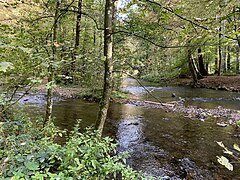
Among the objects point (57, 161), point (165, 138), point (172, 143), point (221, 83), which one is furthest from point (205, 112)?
point (221, 83)

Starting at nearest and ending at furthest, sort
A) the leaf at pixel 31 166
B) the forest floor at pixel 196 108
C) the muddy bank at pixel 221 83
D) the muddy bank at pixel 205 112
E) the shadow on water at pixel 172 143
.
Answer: the leaf at pixel 31 166
the shadow on water at pixel 172 143
the muddy bank at pixel 205 112
the forest floor at pixel 196 108
the muddy bank at pixel 221 83

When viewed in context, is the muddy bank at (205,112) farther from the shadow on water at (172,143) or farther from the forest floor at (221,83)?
the forest floor at (221,83)

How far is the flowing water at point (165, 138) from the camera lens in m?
3.85

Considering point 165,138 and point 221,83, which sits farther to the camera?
point 221,83

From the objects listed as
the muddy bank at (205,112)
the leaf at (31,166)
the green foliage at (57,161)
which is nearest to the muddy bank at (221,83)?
the muddy bank at (205,112)

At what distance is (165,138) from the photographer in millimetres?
5422

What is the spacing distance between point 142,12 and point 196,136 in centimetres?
384

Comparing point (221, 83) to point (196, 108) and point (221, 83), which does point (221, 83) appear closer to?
point (221, 83)

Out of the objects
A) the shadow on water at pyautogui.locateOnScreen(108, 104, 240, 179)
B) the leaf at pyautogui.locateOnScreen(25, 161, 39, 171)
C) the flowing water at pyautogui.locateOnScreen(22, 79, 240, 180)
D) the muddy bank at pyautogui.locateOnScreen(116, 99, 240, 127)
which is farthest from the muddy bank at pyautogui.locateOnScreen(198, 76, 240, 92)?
the leaf at pyautogui.locateOnScreen(25, 161, 39, 171)

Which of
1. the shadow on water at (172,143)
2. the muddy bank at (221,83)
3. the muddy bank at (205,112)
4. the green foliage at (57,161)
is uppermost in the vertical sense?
the muddy bank at (221,83)

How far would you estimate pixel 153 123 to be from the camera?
22.1 feet

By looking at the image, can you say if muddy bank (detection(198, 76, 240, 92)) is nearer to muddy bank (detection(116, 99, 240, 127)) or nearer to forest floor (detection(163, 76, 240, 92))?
forest floor (detection(163, 76, 240, 92))

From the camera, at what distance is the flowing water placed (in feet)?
12.6

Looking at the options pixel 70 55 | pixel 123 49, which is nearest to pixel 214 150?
pixel 70 55
